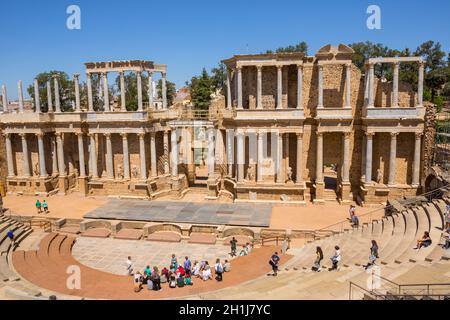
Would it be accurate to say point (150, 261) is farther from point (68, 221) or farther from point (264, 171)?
point (264, 171)

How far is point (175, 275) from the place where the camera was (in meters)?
20.2

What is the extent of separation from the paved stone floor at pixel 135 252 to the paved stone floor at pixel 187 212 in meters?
2.97

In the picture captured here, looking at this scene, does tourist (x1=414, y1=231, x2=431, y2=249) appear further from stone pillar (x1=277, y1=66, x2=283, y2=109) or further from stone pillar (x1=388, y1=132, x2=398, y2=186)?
stone pillar (x1=277, y1=66, x2=283, y2=109)

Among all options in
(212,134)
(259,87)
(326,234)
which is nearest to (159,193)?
(212,134)

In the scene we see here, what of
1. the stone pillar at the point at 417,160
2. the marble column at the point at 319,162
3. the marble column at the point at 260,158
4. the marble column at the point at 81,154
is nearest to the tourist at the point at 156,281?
the marble column at the point at 260,158

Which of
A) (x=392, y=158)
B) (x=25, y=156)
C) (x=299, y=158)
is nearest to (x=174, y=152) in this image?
(x=299, y=158)

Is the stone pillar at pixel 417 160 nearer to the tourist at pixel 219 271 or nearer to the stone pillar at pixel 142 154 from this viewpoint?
the tourist at pixel 219 271

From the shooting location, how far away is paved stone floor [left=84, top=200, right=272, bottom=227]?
92.1 ft

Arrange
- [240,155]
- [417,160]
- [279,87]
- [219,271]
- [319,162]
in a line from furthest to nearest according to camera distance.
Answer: [240,155]
[319,162]
[279,87]
[417,160]
[219,271]

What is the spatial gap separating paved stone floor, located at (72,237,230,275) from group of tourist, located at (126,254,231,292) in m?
1.76

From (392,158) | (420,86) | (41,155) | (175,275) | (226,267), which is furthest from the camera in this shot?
(41,155)

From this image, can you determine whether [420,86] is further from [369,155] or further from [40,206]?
[40,206]

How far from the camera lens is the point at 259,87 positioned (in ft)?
107

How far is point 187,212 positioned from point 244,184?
19.1ft
